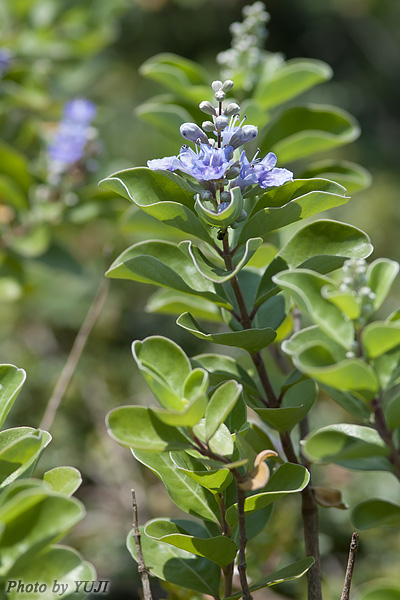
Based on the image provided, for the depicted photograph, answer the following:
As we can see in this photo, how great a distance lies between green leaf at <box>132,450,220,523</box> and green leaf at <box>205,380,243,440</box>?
0.43 ft

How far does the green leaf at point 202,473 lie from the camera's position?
0.67m

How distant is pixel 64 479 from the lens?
0.66 metres

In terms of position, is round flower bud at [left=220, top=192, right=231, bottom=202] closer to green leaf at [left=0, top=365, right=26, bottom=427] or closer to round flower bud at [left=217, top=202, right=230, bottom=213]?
round flower bud at [left=217, top=202, right=230, bottom=213]

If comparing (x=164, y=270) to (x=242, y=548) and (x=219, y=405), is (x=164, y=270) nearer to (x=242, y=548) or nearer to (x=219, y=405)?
(x=219, y=405)

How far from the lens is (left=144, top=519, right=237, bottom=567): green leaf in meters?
0.69

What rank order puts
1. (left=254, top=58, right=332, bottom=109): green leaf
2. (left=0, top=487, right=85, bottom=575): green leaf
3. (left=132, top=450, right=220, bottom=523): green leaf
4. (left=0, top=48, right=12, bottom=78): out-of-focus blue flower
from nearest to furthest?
(left=0, top=487, right=85, bottom=575): green leaf → (left=132, top=450, right=220, bottom=523): green leaf → (left=254, top=58, right=332, bottom=109): green leaf → (left=0, top=48, right=12, bottom=78): out-of-focus blue flower

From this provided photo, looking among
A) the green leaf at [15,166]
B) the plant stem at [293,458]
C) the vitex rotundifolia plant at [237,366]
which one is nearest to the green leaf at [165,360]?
the vitex rotundifolia plant at [237,366]

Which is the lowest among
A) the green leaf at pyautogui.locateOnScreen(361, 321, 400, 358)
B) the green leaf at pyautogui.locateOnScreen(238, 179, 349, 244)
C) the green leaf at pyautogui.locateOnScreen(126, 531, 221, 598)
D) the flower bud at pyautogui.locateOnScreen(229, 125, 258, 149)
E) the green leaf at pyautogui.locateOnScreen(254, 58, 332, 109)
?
the green leaf at pyautogui.locateOnScreen(126, 531, 221, 598)

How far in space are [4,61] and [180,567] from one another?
1.25 metres

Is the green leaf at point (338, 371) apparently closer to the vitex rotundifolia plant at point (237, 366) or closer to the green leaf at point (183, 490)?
the vitex rotundifolia plant at point (237, 366)

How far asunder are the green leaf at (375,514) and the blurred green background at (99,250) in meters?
0.44

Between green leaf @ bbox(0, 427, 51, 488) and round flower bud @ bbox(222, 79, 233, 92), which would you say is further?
round flower bud @ bbox(222, 79, 233, 92)

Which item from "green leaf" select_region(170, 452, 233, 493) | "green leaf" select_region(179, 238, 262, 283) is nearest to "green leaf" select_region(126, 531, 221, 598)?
"green leaf" select_region(170, 452, 233, 493)

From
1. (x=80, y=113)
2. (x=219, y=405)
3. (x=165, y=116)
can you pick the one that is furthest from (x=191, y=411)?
(x=80, y=113)
